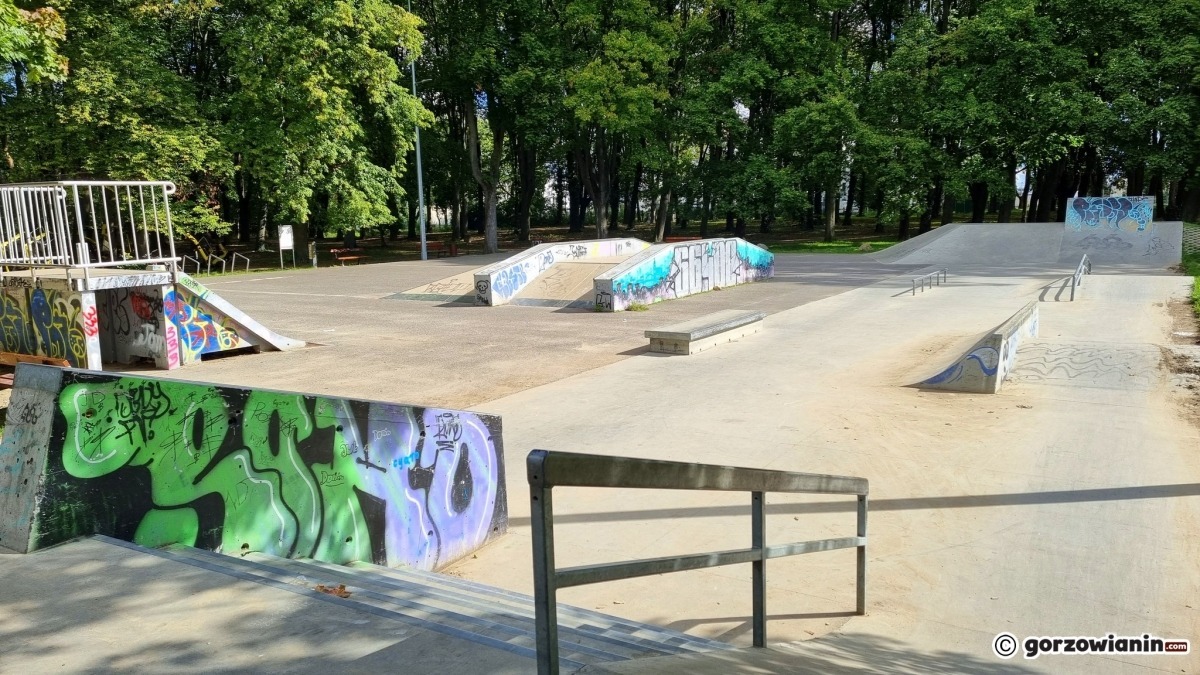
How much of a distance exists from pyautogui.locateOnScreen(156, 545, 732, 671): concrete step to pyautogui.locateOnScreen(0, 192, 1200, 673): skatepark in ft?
0.09

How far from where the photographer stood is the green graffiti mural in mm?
4098

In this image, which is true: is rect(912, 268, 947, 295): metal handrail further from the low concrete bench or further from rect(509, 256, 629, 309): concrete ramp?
the low concrete bench

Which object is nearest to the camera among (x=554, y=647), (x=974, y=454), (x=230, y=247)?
(x=554, y=647)

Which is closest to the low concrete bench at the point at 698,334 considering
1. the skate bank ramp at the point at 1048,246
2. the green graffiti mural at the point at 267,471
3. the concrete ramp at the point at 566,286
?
the concrete ramp at the point at 566,286

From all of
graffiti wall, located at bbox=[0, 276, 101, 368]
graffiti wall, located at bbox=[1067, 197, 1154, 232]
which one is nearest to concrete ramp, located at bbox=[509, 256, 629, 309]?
graffiti wall, located at bbox=[0, 276, 101, 368]

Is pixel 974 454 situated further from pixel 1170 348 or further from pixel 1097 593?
pixel 1170 348

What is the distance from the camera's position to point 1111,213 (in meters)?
30.6

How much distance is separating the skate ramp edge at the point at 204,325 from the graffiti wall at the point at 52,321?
4.92 feet

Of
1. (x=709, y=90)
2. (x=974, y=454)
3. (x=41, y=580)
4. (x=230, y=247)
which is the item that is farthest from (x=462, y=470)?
(x=230, y=247)

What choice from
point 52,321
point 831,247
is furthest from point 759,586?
point 831,247

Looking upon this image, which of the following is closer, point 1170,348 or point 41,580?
point 41,580

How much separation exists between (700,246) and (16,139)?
25.1 metres

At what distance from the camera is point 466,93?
38406 millimetres

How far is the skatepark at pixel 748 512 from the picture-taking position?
9.98 feet
